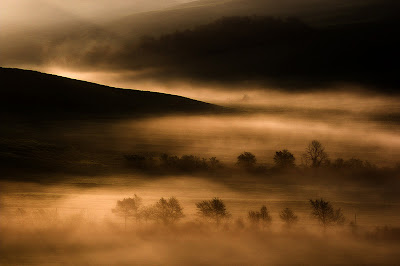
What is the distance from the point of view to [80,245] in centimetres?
2453

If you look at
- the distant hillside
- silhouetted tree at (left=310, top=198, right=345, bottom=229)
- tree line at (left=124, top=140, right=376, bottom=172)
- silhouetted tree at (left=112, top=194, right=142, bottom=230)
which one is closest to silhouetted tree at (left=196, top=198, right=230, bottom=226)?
silhouetted tree at (left=112, top=194, right=142, bottom=230)

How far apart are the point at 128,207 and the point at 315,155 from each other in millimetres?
17238

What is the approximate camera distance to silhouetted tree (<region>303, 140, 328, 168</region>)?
3656cm

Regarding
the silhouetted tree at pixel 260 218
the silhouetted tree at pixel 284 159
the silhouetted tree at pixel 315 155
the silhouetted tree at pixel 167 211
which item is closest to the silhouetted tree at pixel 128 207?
the silhouetted tree at pixel 167 211

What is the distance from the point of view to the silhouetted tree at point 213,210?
2634 cm

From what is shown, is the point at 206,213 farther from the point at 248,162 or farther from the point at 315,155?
the point at 315,155

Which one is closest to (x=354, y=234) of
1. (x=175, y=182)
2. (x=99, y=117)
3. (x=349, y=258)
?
(x=349, y=258)

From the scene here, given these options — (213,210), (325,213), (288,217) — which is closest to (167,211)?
(213,210)

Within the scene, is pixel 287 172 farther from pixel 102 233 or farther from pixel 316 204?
pixel 102 233

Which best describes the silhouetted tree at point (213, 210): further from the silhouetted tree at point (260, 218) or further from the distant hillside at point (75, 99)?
the distant hillside at point (75, 99)

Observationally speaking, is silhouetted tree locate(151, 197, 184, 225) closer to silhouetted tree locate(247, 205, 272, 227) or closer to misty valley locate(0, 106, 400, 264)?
misty valley locate(0, 106, 400, 264)

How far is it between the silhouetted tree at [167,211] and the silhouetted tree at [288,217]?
5617mm

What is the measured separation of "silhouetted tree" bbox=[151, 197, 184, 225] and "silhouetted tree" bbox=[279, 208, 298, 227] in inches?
221

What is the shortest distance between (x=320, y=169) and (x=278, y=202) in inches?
247
